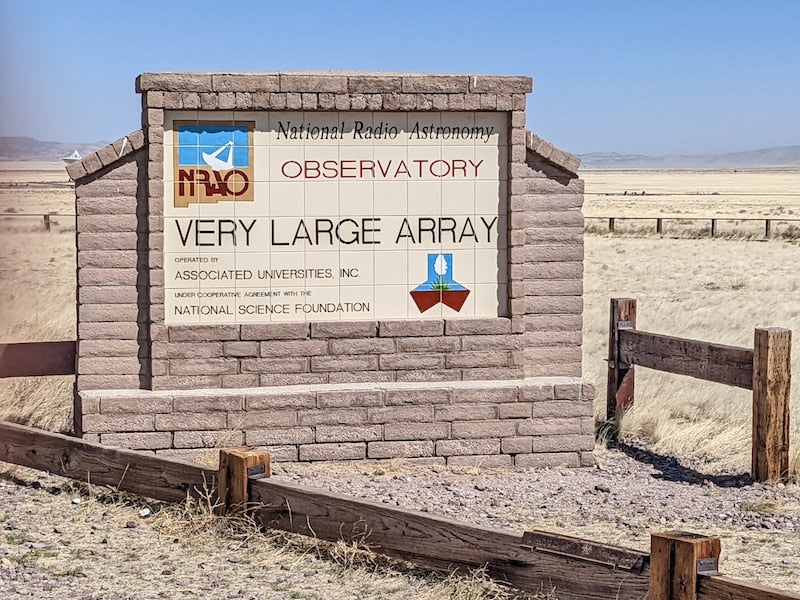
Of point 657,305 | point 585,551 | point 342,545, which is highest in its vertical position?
point 657,305

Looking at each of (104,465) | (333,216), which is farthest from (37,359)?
(333,216)

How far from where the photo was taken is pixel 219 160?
29.4 feet

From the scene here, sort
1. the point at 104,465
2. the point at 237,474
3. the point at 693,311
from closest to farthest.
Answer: the point at 237,474 < the point at 104,465 < the point at 693,311

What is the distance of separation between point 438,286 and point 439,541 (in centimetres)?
392

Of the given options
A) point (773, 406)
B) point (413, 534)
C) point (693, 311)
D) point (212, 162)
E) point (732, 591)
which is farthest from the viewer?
point (693, 311)

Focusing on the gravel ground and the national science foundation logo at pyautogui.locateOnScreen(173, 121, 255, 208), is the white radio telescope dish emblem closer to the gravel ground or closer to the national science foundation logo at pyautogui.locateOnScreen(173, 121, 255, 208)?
the national science foundation logo at pyautogui.locateOnScreen(173, 121, 255, 208)

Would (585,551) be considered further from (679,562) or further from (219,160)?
(219,160)

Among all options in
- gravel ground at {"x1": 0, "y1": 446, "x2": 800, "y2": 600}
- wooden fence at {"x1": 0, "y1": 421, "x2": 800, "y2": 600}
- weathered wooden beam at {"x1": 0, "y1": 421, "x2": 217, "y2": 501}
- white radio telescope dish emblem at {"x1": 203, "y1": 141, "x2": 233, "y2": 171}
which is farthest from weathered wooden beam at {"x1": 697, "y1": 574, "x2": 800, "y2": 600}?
white radio telescope dish emblem at {"x1": 203, "y1": 141, "x2": 233, "y2": 171}

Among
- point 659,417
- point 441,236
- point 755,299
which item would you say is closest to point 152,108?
point 441,236

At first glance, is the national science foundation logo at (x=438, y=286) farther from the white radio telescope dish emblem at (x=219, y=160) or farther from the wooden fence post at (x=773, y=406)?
the wooden fence post at (x=773, y=406)

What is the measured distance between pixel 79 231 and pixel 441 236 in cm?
274

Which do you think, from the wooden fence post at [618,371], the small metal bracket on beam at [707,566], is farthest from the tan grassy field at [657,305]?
the small metal bracket on beam at [707,566]

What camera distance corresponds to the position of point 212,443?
8.90 meters

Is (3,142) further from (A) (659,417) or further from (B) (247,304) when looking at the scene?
(A) (659,417)
